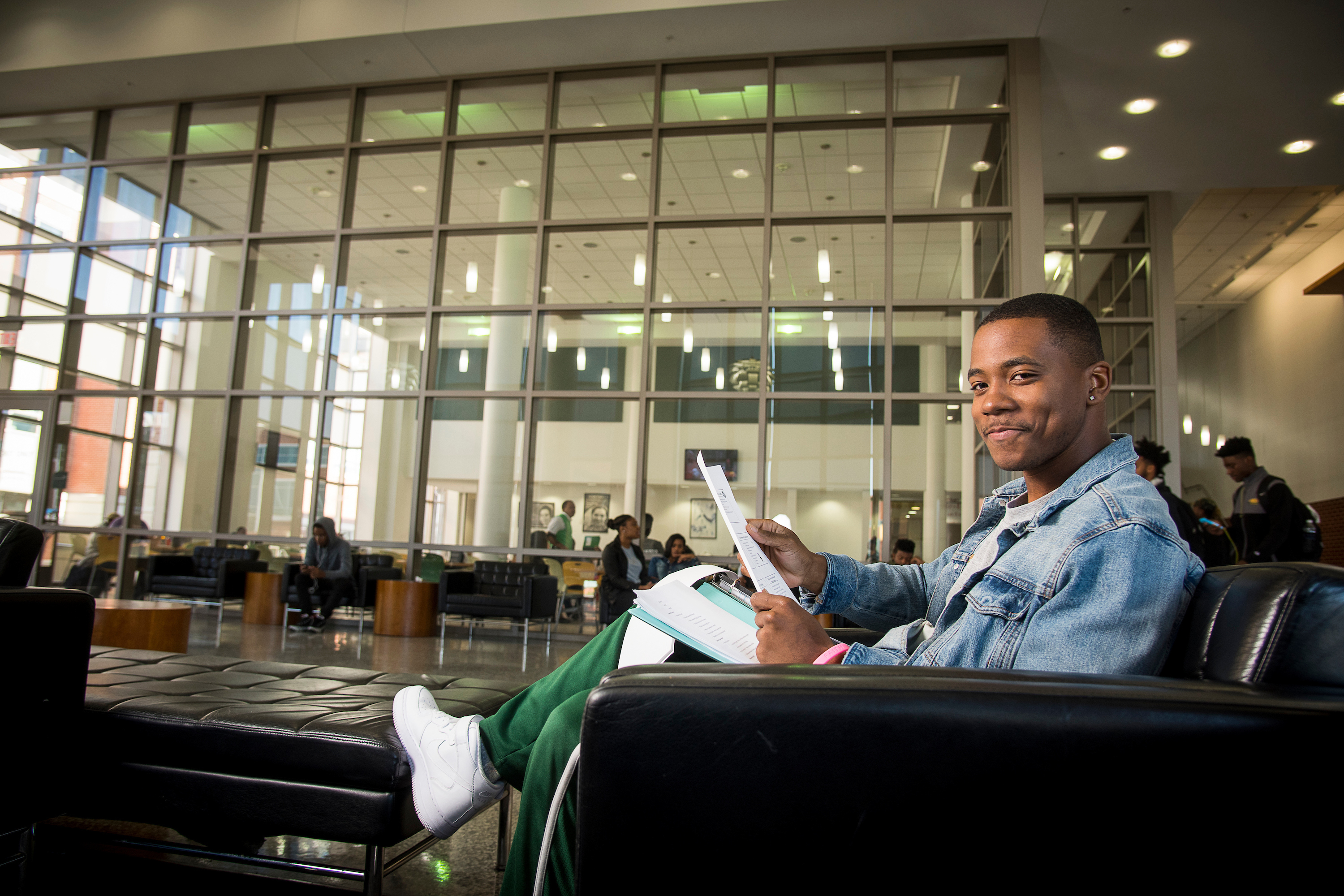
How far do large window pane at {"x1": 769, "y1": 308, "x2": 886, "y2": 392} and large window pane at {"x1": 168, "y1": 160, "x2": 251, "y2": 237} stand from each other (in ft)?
18.6

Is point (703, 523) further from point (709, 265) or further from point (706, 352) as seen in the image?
point (709, 265)

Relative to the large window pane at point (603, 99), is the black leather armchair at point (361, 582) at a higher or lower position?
lower

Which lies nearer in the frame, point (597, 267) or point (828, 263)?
point (828, 263)

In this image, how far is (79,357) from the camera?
832cm

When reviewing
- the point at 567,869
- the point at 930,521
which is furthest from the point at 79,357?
the point at 567,869

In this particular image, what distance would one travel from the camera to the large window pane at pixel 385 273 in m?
7.78

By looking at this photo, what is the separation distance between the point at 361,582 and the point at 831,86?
600 cm

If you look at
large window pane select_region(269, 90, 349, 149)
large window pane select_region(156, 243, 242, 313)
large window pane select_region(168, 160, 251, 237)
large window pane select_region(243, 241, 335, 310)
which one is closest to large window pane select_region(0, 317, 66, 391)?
large window pane select_region(156, 243, 242, 313)

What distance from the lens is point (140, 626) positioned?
389 cm

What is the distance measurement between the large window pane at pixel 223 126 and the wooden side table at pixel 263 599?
4399 mm

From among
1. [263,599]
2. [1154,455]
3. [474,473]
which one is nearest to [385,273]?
[474,473]

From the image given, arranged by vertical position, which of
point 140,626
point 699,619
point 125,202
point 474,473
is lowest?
point 140,626

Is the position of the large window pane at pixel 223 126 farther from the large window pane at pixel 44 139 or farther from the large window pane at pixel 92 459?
the large window pane at pixel 92 459

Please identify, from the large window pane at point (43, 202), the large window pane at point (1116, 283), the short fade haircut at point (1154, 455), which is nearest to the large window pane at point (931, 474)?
the short fade haircut at point (1154, 455)
